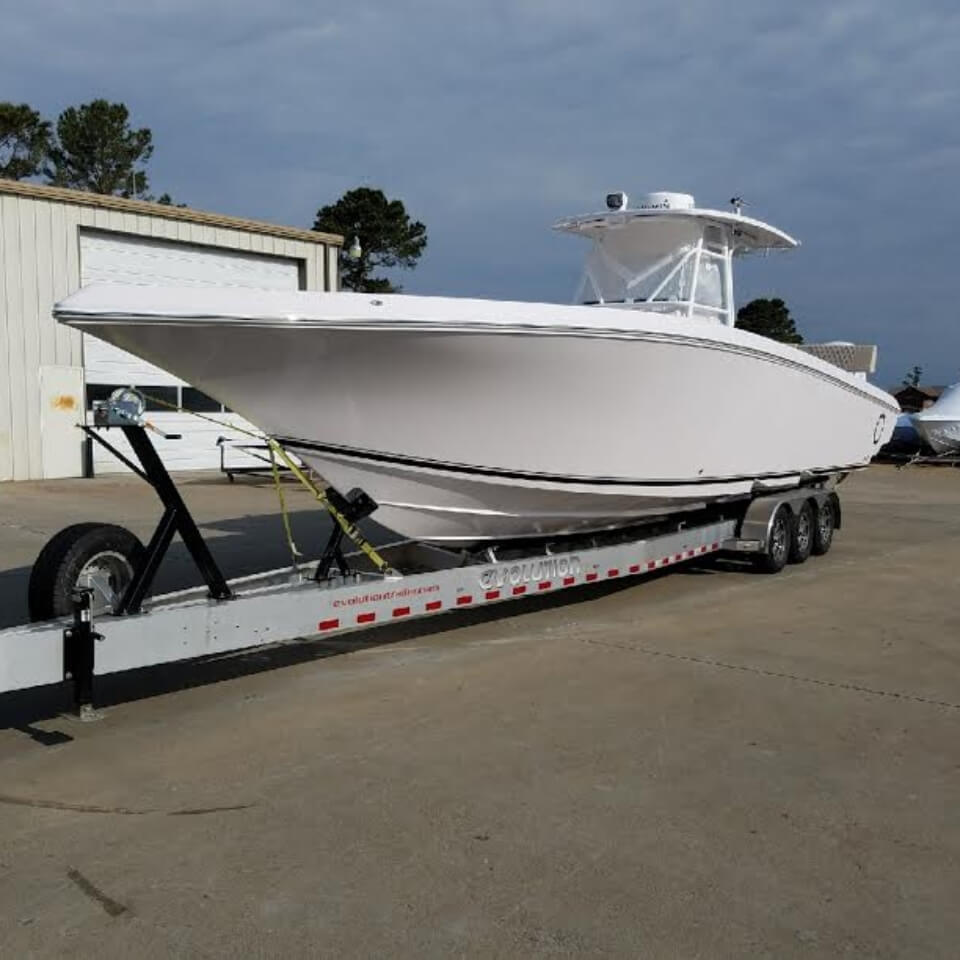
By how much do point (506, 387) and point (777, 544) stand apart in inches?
155

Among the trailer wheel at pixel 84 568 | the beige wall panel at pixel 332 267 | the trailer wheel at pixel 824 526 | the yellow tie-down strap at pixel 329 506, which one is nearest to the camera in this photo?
the trailer wheel at pixel 84 568

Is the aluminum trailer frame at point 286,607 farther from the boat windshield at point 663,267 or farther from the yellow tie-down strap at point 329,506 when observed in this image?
the boat windshield at point 663,267

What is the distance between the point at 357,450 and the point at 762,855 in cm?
320

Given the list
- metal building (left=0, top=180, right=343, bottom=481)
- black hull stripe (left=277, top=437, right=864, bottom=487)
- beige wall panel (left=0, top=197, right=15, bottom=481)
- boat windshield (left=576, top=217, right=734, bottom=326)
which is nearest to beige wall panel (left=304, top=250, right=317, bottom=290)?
metal building (left=0, top=180, right=343, bottom=481)

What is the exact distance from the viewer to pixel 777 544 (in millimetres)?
8867

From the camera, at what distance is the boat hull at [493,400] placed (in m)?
5.27

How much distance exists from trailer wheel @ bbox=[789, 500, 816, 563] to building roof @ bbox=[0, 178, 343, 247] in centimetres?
1233

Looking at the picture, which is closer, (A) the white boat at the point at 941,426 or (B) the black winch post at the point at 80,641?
(B) the black winch post at the point at 80,641

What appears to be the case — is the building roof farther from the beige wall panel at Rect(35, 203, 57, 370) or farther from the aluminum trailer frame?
the aluminum trailer frame

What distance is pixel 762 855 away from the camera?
3428mm

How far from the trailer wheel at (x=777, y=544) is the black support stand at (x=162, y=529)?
512 centimetres

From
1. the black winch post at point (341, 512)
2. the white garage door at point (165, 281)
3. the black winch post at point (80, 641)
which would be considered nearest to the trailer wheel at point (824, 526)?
the black winch post at point (341, 512)

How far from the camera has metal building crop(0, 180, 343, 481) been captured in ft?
54.4

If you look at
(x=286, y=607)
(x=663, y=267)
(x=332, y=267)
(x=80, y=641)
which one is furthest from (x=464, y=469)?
(x=332, y=267)
